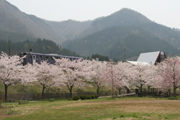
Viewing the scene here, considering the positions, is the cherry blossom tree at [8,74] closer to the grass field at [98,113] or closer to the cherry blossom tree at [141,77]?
the grass field at [98,113]

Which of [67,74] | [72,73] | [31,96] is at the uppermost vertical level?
[72,73]

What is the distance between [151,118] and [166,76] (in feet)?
84.0

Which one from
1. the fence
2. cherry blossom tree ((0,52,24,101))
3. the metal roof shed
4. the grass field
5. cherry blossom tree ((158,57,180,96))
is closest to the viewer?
the grass field

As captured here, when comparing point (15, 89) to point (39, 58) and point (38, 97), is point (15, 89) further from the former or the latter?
point (39, 58)

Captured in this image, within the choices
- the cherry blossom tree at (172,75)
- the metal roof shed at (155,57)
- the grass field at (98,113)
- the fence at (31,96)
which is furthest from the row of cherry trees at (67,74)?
the metal roof shed at (155,57)

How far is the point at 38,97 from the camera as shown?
35969mm

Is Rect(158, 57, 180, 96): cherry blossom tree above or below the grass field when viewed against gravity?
above

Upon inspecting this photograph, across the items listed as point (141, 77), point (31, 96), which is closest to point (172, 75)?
point (141, 77)

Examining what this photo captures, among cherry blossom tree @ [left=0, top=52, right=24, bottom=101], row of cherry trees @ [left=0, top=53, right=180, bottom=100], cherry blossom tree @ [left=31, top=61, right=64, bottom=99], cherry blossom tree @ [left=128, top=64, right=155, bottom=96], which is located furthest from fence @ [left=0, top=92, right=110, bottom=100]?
cherry blossom tree @ [left=128, top=64, right=155, bottom=96]

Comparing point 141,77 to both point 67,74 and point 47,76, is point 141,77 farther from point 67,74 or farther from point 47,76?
point 47,76

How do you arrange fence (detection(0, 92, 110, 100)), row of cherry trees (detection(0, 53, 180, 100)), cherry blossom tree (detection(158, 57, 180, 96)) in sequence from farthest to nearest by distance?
1. cherry blossom tree (detection(158, 57, 180, 96))
2. row of cherry trees (detection(0, 53, 180, 100))
3. fence (detection(0, 92, 110, 100))

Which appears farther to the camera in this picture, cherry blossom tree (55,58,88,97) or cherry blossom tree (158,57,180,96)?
cherry blossom tree (55,58,88,97)

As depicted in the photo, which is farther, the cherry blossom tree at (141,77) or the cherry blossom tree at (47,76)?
the cherry blossom tree at (141,77)

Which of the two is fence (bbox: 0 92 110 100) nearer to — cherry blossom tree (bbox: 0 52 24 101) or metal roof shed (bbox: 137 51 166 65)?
cherry blossom tree (bbox: 0 52 24 101)
